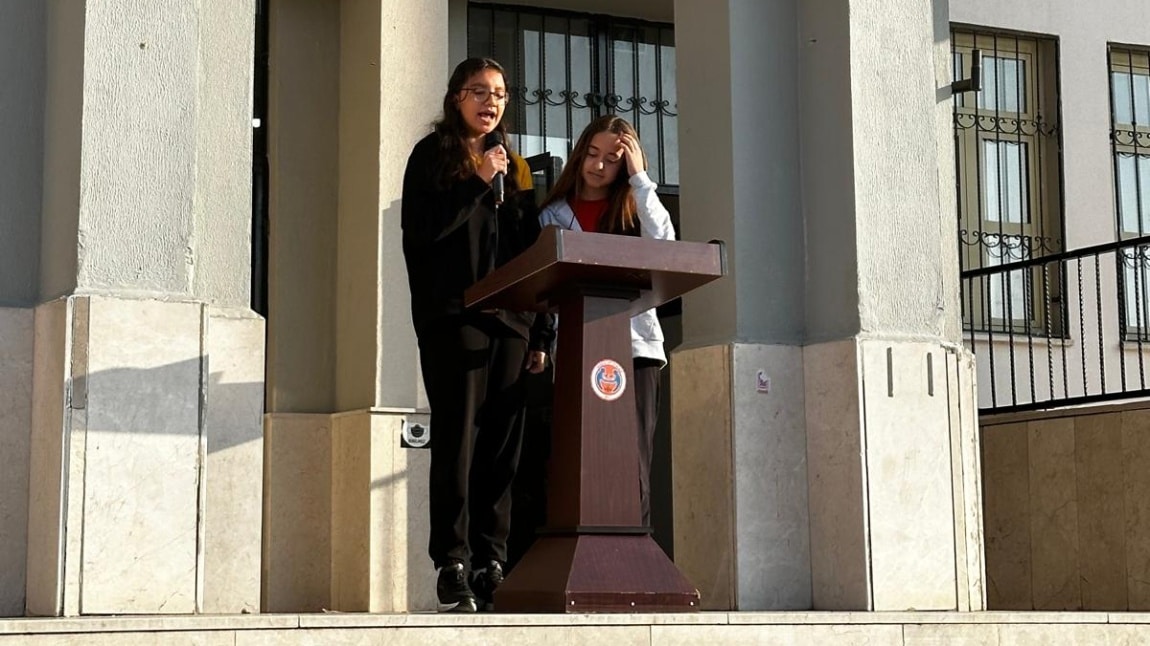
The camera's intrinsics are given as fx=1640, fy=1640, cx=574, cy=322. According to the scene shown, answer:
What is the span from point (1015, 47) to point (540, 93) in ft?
11.4

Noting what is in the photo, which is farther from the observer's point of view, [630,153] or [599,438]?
[630,153]

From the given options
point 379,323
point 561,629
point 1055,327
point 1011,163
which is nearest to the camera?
point 561,629

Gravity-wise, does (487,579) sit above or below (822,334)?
below

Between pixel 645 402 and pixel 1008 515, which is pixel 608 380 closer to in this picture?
pixel 645 402

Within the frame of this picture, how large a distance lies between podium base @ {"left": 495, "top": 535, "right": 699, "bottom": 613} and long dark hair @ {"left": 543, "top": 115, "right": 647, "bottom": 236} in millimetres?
1135

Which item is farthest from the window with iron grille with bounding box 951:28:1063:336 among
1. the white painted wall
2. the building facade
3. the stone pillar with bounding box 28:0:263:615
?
the stone pillar with bounding box 28:0:263:615

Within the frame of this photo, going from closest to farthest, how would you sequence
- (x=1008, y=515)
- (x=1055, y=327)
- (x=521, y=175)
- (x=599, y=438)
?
(x=599, y=438)
(x=521, y=175)
(x=1008, y=515)
(x=1055, y=327)

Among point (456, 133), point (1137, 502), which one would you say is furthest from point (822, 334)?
point (1137, 502)

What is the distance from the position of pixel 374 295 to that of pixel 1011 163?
479cm

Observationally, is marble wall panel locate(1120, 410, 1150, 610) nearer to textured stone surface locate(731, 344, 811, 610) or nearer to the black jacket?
textured stone surface locate(731, 344, 811, 610)

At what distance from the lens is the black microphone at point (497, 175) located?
503cm

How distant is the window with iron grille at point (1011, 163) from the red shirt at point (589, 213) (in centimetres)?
557

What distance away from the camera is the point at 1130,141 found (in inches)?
430

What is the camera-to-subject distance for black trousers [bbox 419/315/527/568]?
5078 millimetres
